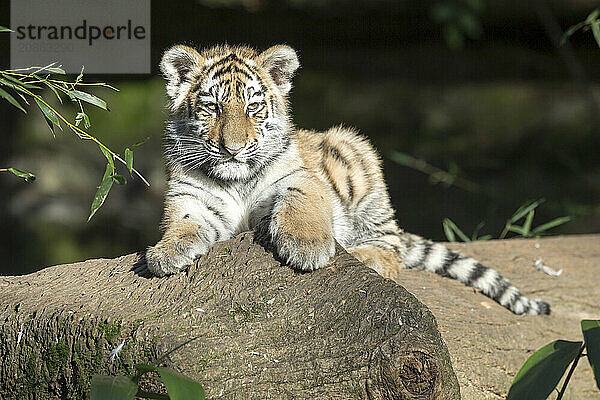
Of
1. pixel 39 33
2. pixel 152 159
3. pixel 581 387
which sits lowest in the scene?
pixel 152 159

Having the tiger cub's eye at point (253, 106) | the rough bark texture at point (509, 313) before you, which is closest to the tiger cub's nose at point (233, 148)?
the tiger cub's eye at point (253, 106)

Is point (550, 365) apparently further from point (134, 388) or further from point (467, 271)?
point (467, 271)

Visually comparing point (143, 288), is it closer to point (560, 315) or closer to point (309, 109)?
point (560, 315)

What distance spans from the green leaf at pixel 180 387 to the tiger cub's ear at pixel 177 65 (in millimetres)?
1423

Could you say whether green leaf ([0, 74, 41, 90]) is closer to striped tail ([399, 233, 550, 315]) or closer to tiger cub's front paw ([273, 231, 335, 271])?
tiger cub's front paw ([273, 231, 335, 271])

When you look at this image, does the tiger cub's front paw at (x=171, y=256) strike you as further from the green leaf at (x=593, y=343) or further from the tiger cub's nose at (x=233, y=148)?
the green leaf at (x=593, y=343)

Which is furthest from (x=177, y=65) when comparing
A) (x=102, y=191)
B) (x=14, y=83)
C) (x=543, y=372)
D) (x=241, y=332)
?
(x=543, y=372)

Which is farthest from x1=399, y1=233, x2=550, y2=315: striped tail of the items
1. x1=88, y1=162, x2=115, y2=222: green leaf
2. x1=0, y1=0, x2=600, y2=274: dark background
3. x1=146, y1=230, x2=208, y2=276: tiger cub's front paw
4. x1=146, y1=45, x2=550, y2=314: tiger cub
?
x1=0, y1=0, x2=600, y2=274: dark background

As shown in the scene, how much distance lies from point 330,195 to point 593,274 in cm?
122

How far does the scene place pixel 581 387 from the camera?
2617 millimetres

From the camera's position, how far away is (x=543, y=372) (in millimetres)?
1677

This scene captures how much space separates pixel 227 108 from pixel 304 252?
Result: 0.70 metres

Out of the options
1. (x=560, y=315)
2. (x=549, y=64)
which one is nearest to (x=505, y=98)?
(x=549, y=64)

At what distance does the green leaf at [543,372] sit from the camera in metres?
1.66
